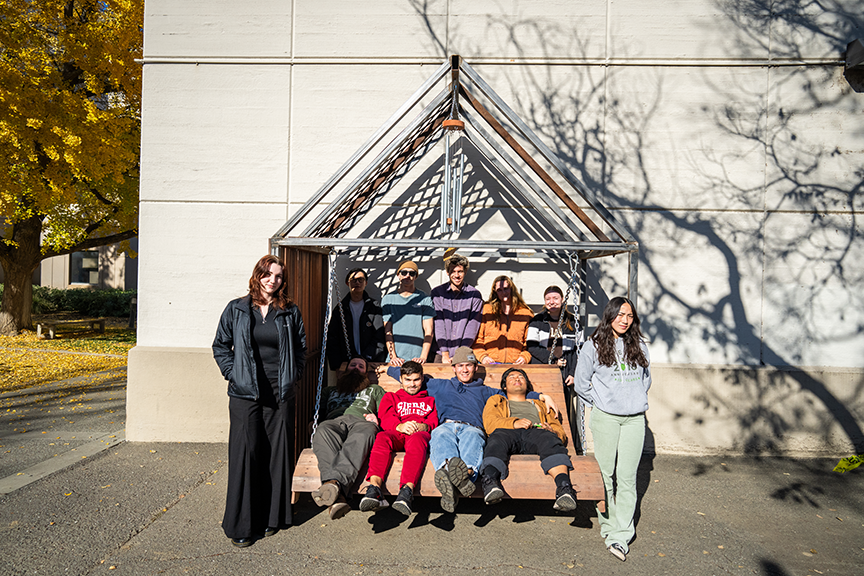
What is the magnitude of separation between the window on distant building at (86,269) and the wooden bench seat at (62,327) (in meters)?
12.2

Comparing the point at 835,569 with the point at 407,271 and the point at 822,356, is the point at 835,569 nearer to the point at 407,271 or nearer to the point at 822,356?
the point at 822,356

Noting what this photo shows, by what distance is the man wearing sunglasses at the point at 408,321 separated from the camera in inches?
254

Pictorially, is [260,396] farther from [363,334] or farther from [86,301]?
[86,301]

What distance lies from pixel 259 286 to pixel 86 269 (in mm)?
29422

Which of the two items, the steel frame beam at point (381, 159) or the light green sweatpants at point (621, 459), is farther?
the steel frame beam at point (381, 159)

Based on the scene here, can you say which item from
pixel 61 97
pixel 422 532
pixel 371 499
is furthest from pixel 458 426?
pixel 61 97

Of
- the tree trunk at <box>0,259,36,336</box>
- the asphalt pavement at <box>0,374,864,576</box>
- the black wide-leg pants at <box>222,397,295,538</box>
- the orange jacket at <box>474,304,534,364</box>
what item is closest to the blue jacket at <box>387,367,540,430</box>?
the orange jacket at <box>474,304,534,364</box>

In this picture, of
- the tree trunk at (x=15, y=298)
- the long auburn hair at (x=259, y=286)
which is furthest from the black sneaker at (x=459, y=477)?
the tree trunk at (x=15, y=298)

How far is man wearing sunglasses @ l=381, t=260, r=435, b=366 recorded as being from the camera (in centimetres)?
646

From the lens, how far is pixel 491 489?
14.0 feet

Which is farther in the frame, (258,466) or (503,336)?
(503,336)

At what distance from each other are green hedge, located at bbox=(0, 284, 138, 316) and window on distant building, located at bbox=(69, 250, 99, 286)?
6271 mm

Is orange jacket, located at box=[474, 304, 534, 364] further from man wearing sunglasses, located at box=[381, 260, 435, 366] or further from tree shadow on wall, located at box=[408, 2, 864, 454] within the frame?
tree shadow on wall, located at box=[408, 2, 864, 454]

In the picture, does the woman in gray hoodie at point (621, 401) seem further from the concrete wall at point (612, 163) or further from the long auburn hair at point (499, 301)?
the concrete wall at point (612, 163)
